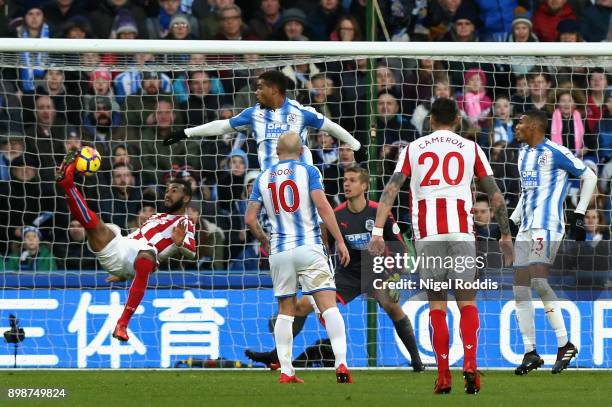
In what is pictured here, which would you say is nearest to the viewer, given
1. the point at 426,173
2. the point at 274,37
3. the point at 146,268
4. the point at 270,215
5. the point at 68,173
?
the point at 426,173

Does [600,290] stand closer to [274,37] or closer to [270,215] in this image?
[270,215]

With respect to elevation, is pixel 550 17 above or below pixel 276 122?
above

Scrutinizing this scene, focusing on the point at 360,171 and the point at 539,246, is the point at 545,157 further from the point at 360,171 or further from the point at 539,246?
the point at 360,171

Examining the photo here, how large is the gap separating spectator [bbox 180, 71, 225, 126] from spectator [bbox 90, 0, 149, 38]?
1915 mm

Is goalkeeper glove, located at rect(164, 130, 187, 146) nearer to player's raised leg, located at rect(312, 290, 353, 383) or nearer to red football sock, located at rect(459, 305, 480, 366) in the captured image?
player's raised leg, located at rect(312, 290, 353, 383)

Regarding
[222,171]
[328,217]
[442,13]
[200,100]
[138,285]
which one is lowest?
[138,285]

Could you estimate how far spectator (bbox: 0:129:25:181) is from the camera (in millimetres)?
14141

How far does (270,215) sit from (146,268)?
7.42 feet

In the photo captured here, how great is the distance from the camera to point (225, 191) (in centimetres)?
1442

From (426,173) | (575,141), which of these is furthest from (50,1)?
(426,173)

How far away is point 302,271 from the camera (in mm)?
10094

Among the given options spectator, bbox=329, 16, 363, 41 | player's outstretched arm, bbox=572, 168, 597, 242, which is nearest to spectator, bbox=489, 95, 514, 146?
spectator, bbox=329, 16, 363, 41

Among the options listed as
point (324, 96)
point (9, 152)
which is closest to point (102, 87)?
point (9, 152)

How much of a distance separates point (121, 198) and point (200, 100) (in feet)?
4.89
